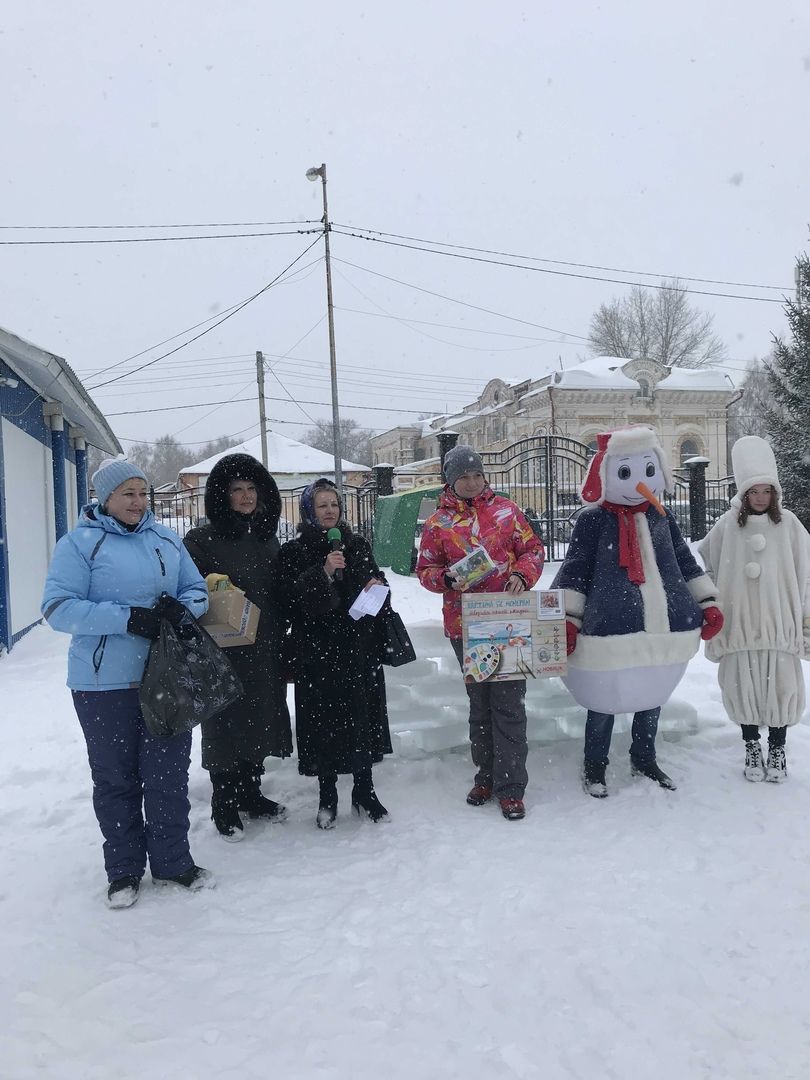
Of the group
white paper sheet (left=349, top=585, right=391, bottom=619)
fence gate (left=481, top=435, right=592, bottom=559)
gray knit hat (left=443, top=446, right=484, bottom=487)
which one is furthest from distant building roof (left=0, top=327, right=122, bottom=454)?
fence gate (left=481, top=435, right=592, bottom=559)

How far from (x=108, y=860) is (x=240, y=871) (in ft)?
1.72

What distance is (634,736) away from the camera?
3.97 meters

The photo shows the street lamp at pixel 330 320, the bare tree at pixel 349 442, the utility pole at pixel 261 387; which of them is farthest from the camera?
the bare tree at pixel 349 442

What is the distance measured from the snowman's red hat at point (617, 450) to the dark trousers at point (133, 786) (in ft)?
7.36

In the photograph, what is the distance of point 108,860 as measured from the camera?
2.95 m

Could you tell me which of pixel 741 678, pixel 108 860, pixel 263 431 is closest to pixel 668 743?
pixel 741 678

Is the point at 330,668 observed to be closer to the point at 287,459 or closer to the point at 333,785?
the point at 333,785

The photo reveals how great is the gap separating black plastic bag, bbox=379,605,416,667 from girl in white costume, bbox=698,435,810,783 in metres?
1.64

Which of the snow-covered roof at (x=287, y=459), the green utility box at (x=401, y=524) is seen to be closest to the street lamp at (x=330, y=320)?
the green utility box at (x=401, y=524)

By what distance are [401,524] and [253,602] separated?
9327 mm

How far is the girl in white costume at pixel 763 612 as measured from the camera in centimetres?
382

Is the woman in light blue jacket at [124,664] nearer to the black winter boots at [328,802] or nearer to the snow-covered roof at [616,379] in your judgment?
the black winter boots at [328,802]

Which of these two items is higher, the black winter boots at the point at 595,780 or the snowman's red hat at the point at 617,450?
the snowman's red hat at the point at 617,450

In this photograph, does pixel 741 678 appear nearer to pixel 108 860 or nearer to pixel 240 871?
pixel 240 871
